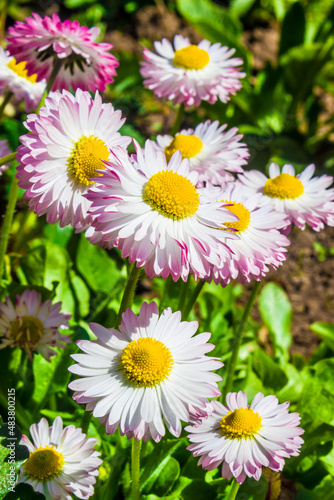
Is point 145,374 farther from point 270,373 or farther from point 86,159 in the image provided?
point 270,373

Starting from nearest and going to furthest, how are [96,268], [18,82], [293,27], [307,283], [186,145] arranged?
1. [186,145]
2. [18,82]
3. [96,268]
4. [307,283]
5. [293,27]

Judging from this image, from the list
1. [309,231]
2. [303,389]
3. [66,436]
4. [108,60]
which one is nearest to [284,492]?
[303,389]

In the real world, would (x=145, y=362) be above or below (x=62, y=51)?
below

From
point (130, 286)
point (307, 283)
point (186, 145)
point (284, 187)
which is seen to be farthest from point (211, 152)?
point (307, 283)

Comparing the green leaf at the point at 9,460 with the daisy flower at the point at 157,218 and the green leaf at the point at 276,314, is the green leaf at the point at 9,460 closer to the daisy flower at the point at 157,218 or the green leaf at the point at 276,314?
the daisy flower at the point at 157,218

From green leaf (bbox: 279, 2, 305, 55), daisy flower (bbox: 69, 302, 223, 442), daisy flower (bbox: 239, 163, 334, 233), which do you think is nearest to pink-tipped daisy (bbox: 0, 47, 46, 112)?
daisy flower (bbox: 239, 163, 334, 233)

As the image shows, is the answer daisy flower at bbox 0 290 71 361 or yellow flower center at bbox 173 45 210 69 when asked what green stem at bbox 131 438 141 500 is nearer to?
daisy flower at bbox 0 290 71 361

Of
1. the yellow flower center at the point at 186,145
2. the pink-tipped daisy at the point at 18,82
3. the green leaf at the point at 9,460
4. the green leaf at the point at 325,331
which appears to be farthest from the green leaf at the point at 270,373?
the pink-tipped daisy at the point at 18,82
